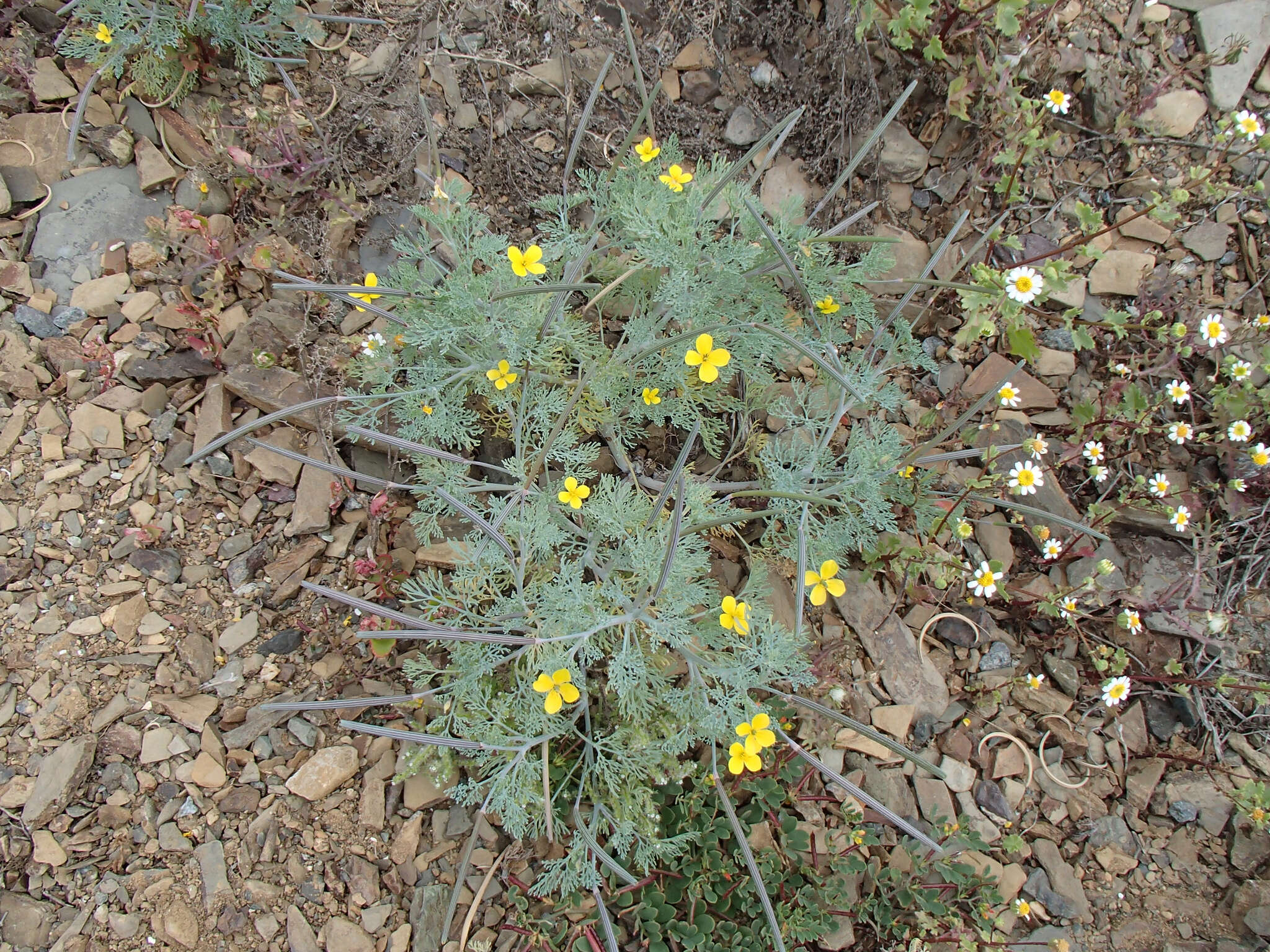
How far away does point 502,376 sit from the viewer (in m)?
2.27

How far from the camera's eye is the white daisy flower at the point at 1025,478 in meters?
2.55

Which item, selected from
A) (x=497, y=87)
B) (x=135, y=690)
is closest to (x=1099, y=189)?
(x=497, y=87)

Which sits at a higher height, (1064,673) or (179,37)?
(179,37)

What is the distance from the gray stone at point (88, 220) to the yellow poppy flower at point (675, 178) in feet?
6.46

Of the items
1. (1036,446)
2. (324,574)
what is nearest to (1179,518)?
(1036,446)

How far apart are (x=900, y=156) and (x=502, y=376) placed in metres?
1.96

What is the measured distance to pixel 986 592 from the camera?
2.57 meters

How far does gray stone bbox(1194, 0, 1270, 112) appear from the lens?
10.6 feet

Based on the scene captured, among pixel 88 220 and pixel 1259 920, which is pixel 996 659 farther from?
pixel 88 220

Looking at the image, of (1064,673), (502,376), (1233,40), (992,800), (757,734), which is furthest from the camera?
(1233,40)

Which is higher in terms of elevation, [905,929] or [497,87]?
[497,87]

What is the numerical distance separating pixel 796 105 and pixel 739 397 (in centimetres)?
Result: 130

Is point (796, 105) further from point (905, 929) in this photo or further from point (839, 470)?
point (905, 929)

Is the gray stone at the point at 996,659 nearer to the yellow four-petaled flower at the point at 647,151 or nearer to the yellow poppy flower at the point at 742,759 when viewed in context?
the yellow poppy flower at the point at 742,759
